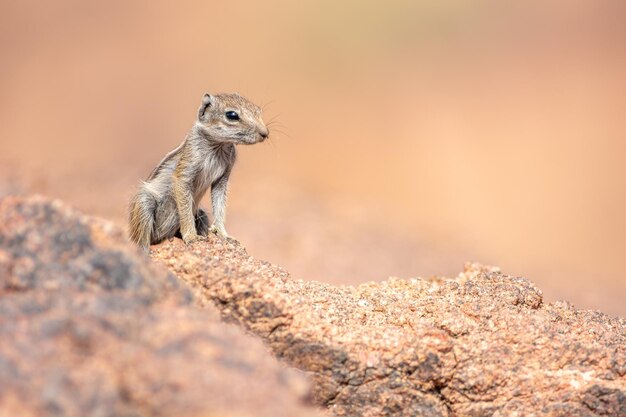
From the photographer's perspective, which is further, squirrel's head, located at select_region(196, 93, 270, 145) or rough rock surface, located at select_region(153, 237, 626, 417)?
squirrel's head, located at select_region(196, 93, 270, 145)

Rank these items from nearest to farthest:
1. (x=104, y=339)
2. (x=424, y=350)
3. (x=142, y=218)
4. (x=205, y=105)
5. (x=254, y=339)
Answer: (x=104, y=339) → (x=254, y=339) → (x=424, y=350) → (x=142, y=218) → (x=205, y=105)

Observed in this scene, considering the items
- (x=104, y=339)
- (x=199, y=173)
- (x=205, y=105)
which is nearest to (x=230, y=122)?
(x=205, y=105)

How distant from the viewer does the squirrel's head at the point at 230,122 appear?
729 centimetres

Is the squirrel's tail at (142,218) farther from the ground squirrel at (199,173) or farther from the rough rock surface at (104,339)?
the rough rock surface at (104,339)

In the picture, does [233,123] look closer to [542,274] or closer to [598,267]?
[542,274]

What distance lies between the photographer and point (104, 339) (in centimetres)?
382

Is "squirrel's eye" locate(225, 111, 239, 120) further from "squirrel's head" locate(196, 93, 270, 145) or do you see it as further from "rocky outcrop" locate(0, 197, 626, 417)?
"rocky outcrop" locate(0, 197, 626, 417)

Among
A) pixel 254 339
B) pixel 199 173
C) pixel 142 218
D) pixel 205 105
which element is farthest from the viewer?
pixel 205 105

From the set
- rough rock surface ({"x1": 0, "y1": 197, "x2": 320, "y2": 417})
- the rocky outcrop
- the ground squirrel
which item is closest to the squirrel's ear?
the ground squirrel

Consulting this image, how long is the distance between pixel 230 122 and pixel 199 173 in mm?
548

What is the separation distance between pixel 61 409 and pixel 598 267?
17.8m

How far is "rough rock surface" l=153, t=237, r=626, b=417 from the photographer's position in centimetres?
516

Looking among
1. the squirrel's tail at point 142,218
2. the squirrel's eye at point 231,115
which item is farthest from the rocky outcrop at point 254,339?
the squirrel's eye at point 231,115

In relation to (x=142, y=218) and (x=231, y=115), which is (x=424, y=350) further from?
(x=231, y=115)
